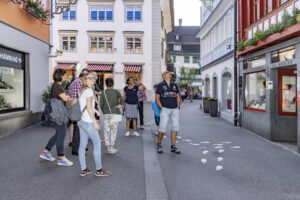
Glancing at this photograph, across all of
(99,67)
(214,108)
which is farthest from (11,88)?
(99,67)

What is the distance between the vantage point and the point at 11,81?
8.79m

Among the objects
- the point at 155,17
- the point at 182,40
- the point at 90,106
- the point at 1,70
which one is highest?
the point at 182,40

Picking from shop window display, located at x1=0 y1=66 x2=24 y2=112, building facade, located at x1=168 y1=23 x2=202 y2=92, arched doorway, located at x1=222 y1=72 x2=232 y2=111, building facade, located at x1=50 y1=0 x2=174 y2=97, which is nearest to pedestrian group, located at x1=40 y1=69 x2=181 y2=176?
shop window display, located at x1=0 y1=66 x2=24 y2=112

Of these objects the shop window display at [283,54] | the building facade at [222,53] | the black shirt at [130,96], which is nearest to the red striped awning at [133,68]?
the building facade at [222,53]

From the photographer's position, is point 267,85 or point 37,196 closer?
point 37,196

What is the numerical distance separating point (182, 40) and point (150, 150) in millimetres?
52963

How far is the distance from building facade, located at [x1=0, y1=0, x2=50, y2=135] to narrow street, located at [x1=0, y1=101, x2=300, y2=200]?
5.87 feet

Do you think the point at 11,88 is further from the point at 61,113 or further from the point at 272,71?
the point at 272,71

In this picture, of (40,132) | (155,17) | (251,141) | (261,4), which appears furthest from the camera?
(155,17)

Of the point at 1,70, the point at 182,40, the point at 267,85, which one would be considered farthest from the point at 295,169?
the point at 182,40

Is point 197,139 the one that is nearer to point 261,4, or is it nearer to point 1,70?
point 261,4

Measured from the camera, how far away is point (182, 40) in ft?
187

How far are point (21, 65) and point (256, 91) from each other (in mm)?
8095

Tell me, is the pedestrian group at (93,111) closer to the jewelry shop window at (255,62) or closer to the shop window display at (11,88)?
the shop window display at (11,88)
